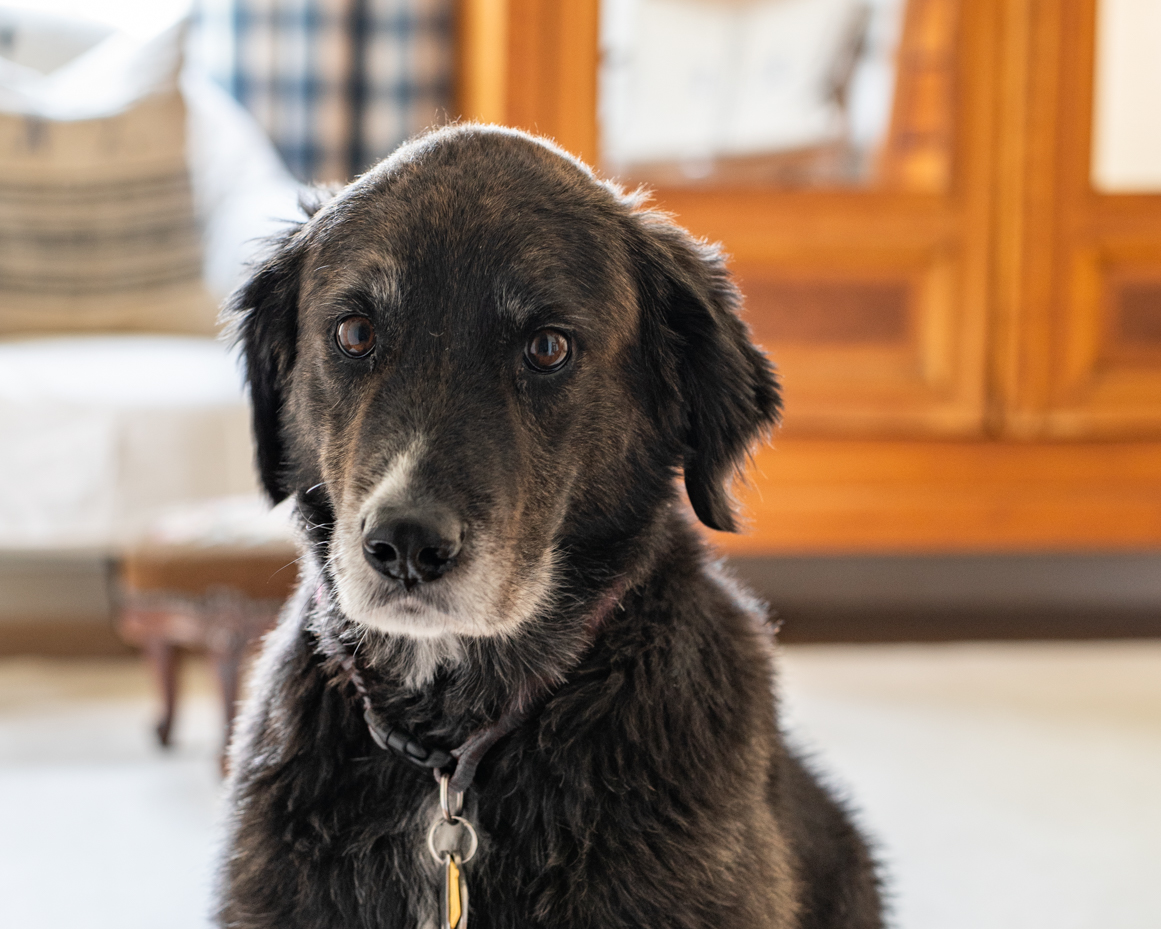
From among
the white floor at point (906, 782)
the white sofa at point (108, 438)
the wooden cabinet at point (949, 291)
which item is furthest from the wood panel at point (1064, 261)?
the white sofa at point (108, 438)

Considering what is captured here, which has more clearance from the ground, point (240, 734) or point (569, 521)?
point (569, 521)

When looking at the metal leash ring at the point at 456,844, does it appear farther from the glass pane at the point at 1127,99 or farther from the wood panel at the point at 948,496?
the glass pane at the point at 1127,99

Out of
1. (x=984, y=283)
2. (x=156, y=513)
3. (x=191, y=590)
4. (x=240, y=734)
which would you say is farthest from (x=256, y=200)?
(x=240, y=734)

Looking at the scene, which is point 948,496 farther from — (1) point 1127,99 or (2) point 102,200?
(2) point 102,200

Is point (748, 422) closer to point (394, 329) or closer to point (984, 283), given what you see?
point (394, 329)

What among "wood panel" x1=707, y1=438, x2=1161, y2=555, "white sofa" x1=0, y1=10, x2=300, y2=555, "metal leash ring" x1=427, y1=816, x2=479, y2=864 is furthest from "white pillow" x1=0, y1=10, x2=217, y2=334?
"metal leash ring" x1=427, y1=816, x2=479, y2=864

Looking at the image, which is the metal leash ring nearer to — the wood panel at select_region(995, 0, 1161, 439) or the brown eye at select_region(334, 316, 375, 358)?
the brown eye at select_region(334, 316, 375, 358)

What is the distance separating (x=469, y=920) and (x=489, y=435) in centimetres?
50

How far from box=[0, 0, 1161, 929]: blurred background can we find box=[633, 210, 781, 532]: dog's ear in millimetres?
1643

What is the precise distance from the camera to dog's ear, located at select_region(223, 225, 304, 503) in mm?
1400

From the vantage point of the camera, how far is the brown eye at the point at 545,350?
126 centimetres

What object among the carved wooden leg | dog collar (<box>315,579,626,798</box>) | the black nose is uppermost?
the black nose

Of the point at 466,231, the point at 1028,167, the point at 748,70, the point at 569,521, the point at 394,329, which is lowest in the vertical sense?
the point at 569,521

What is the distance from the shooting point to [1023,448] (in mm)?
3762
